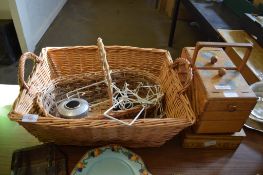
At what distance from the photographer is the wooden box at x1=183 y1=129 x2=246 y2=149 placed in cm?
68

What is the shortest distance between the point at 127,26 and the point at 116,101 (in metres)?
2.11

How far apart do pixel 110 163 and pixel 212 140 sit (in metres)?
0.30

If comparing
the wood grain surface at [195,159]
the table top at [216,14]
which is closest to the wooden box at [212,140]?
the wood grain surface at [195,159]

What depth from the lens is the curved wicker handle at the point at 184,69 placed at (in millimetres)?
642

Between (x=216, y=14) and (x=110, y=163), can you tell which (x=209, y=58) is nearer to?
(x=110, y=163)

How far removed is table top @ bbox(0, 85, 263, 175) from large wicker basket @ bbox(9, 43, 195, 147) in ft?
0.12

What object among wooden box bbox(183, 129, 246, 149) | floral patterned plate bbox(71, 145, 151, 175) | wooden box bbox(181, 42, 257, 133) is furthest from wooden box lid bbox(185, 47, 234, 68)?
floral patterned plate bbox(71, 145, 151, 175)

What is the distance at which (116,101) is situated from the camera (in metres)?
0.76

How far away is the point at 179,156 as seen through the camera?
2.24 ft

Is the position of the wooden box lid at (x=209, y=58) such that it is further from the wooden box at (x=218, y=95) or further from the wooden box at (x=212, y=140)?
the wooden box at (x=212, y=140)

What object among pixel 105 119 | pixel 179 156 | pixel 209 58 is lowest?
pixel 179 156

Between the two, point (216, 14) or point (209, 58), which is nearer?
point (209, 58)

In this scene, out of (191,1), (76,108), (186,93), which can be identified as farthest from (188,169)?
(191,1)

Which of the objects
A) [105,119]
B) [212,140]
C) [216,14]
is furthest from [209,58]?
[216,14]
